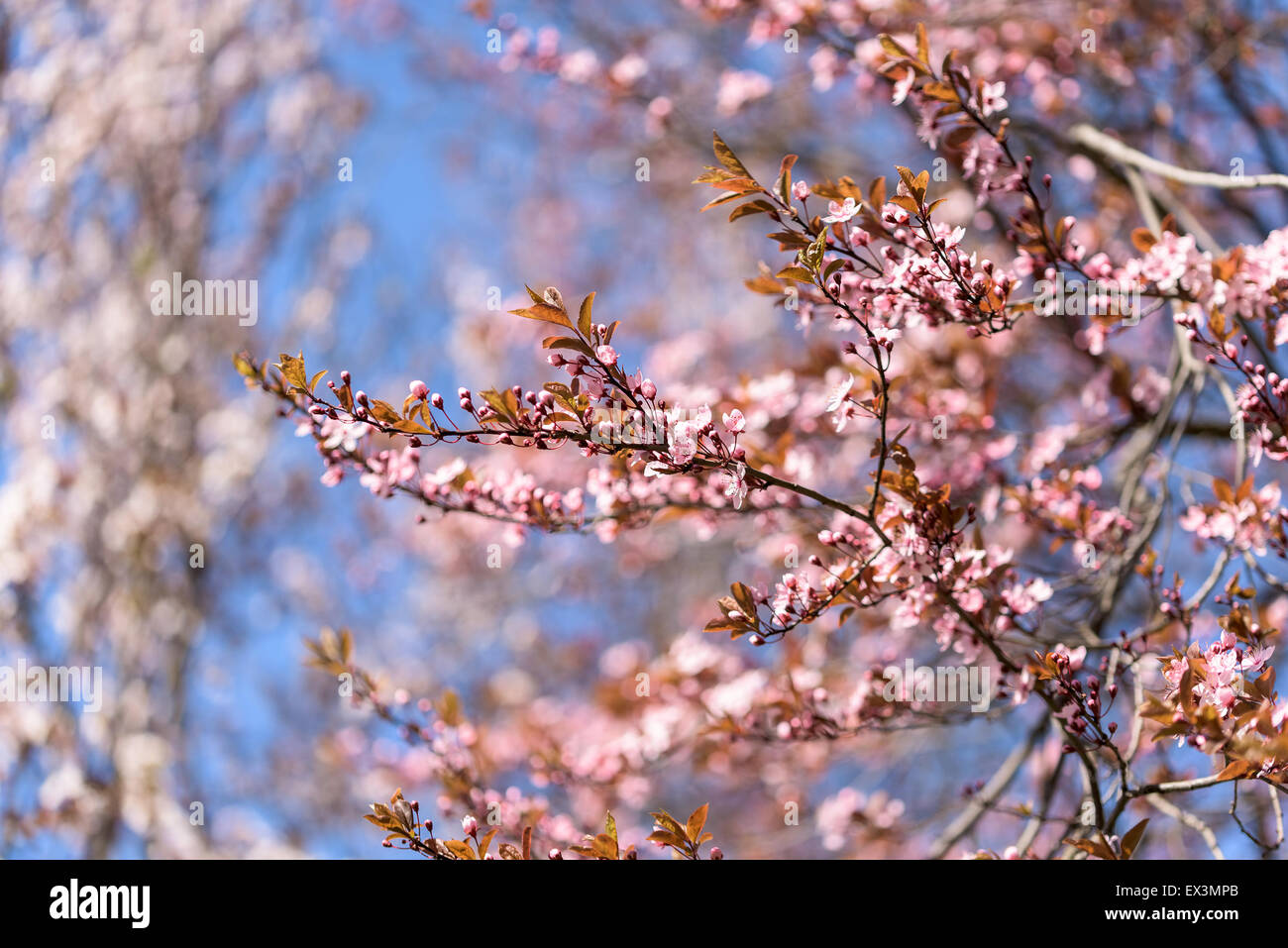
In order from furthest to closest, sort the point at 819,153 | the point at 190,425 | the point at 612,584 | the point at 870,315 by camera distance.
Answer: the point at 612,584 < the point at 190,425 < the point at 819,153 < the point at 870,315

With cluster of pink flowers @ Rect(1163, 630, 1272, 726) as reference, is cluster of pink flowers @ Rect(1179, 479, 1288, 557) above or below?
above

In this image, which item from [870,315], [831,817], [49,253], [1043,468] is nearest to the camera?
[870,315]

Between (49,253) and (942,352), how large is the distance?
5332mm

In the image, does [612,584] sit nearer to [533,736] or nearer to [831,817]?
[533,736]

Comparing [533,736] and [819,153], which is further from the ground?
[819,153]

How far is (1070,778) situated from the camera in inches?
138

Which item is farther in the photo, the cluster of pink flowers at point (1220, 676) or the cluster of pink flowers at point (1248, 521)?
the cluster of pink flowers at point (1248, 521)

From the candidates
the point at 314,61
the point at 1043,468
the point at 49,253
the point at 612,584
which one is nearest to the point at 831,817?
the point at 1043,468

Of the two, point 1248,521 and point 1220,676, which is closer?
point 1220,676

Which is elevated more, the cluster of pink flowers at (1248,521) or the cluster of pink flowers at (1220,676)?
the cluster of pink flowers at (1248,521)

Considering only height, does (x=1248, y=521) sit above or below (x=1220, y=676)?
above

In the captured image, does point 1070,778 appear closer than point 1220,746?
No

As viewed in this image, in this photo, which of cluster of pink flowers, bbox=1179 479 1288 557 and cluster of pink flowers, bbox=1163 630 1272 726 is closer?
cluster of pink flowers, bbox=1163 630 1272 726
